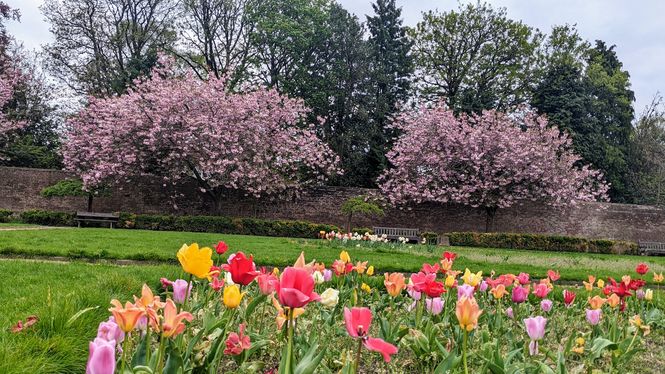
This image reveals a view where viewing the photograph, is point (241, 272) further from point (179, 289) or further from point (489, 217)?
point (489, 217)

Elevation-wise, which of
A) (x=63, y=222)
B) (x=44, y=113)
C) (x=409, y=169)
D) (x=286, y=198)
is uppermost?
(x=44, y=113)

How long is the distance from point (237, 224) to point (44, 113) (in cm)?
1266

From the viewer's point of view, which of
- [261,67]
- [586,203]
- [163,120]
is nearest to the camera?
[163,120]

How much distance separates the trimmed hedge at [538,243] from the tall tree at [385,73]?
575cm

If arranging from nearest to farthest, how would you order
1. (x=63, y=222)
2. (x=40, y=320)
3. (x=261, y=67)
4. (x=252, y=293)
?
1. (x=40, y=320)
2. (x=252, y=293)
3. (x=63, y=222)
4. (x=261, y=67)

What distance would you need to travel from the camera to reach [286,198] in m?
20.6

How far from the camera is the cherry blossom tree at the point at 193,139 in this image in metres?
17.8

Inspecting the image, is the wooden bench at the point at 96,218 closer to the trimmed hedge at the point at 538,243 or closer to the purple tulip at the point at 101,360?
the trimmed hedge at the point at 538,243

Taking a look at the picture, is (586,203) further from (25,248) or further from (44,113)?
(44,113)

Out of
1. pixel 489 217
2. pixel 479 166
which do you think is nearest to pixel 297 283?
pixel 479 166

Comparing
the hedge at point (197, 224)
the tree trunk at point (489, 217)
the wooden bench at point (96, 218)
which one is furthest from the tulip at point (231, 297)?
the tree trunk at point (489, 217)

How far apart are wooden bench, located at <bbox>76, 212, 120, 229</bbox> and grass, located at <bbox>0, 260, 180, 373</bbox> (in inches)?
476

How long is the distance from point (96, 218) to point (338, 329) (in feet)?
52.0

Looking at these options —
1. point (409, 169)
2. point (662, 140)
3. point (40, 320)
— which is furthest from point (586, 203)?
point (40, 320)
